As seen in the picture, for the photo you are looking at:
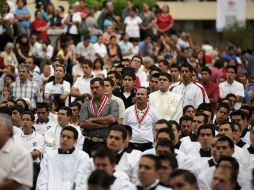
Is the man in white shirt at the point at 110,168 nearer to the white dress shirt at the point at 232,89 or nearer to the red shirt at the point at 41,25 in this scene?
the white dress shirt at the point at 232,89

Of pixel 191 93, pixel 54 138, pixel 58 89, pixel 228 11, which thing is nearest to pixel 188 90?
pixel 191 93

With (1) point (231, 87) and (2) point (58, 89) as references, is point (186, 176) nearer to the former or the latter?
(2) point (58, 89)

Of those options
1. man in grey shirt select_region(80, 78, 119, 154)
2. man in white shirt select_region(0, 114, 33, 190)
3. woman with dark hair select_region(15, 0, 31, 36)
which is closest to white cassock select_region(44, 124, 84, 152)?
man in grey shirt select_region(80, 78, 119, 154)

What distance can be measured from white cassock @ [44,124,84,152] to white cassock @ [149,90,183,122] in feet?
5.34

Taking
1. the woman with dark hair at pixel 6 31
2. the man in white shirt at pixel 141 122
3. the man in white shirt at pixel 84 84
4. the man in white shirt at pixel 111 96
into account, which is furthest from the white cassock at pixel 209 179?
the woman with dark hair at pixel 6 31

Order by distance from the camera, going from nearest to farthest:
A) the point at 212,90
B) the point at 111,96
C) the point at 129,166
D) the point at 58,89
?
the point at 129,166 → the point at 111,96 → the point at 58,89 → the point at 212,90

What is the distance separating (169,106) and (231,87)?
4391 mm

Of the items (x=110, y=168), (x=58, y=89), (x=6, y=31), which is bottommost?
(x=110, y=168)

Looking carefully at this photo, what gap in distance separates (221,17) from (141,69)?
14.2m

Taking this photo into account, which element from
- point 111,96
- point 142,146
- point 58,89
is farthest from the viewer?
point 58,89

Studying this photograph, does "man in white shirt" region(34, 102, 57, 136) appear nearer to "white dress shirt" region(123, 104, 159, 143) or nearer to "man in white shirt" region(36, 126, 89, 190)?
"white dress shirt" region(123, 104, 159, 143)

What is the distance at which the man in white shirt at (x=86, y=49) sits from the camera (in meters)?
27.8

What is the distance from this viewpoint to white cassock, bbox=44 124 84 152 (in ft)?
57.0

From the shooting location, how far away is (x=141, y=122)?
17.3 m
